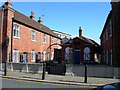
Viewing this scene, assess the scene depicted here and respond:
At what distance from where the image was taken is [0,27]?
684 inches

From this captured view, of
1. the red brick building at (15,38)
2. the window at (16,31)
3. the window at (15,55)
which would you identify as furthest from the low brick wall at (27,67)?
the window at (16,31)

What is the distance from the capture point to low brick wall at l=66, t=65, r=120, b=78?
12320 millimetres

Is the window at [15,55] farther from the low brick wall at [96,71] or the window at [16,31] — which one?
the low brick wall at [96,71]

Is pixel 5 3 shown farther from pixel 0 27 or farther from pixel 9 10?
pixel 0 27

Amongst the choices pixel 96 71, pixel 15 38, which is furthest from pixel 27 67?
pixel 96 71

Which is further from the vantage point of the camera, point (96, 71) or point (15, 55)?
point (15, 55)

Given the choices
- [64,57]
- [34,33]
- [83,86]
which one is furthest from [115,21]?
[64,57]

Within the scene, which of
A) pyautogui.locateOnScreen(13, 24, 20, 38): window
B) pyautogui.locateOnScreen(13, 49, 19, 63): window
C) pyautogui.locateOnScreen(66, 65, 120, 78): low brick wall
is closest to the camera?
pyautogui.locateOnScreen(66, 65, 120, 78): low brick wall

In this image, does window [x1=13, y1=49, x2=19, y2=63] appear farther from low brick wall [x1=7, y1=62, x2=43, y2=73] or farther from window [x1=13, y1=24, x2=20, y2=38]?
low brick wall [x1=7, y1=62, x2=43, y2=73]

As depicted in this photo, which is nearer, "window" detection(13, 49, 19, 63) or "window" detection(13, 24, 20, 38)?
"window" detection(13, 49, 19, 63)

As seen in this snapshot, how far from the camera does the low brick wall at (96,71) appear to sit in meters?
12.3

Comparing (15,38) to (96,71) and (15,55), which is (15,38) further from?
(96,71)

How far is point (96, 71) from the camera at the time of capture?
12.8 meters

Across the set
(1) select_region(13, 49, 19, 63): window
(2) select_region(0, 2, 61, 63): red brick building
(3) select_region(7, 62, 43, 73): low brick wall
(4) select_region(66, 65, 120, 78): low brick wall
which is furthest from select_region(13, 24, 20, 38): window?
(4) select_region(66, 65, 120, 78): low brick wall
